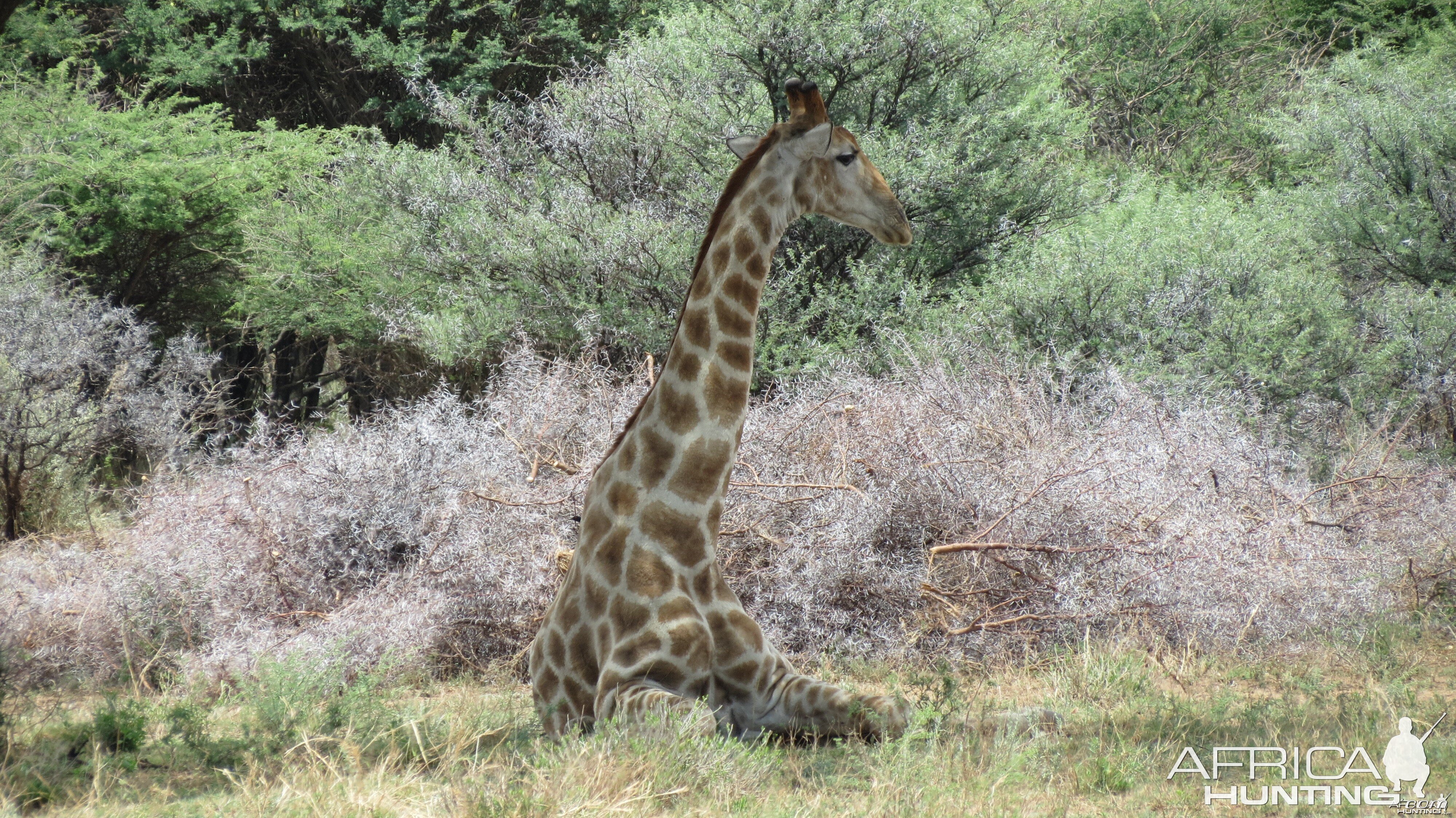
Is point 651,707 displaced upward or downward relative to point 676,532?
downward

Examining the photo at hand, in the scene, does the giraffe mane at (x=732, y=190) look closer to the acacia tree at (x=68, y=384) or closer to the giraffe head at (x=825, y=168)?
the giraffe head at (x=825, y=168)

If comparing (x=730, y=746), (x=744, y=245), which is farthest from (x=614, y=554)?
(x=744, y=245)

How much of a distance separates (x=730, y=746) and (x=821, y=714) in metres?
0.60

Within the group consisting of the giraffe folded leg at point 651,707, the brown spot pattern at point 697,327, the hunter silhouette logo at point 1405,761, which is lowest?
the hunter silhouette logo at point 1405,761

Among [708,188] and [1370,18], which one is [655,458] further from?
[1370,18]

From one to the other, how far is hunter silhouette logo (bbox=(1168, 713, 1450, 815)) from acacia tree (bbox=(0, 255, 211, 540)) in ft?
33.5

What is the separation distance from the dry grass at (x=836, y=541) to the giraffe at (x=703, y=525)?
1.42 meters

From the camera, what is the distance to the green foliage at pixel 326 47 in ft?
62.6

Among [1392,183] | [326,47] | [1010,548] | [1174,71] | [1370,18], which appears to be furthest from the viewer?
[1174,71]

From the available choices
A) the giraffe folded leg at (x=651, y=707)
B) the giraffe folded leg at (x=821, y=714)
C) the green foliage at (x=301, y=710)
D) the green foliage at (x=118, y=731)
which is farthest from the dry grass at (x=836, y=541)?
the giraffe folded leg at (x=651, y=707)

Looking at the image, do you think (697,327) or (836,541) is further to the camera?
(836,541)

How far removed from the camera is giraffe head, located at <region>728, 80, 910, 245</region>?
4395mm

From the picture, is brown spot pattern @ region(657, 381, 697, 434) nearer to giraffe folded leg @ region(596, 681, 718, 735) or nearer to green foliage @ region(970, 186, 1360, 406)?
giraffe folded leg @ region(596, 681, 718, 735)

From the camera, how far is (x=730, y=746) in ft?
11.7
